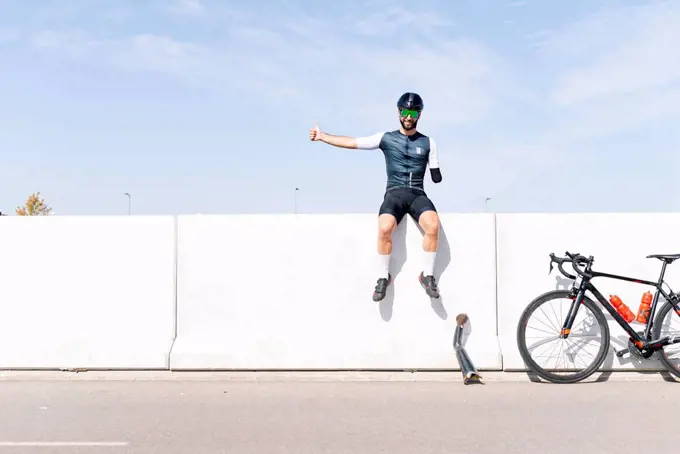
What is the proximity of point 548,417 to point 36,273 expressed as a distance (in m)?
5.43

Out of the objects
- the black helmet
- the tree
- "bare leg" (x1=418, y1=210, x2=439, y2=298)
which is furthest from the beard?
the tree

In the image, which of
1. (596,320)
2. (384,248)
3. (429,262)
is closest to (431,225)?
(429,262)

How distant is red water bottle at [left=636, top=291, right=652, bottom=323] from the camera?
7.80m

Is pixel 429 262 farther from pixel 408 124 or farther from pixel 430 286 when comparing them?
pixel 408 124

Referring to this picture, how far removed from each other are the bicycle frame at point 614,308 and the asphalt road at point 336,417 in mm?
448

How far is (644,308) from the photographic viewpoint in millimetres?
7820

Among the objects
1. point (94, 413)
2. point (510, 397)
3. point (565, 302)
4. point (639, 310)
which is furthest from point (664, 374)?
point (94, 413)

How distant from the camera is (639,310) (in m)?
7.84

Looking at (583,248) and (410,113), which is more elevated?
(410,113)

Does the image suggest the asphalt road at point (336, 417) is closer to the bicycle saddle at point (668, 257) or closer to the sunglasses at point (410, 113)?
the bicycle saddle at point (668, 257)

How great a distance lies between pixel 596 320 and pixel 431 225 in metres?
1.92

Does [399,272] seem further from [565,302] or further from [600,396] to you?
[600,396]

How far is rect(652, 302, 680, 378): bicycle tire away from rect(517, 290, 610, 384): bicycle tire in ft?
1.69

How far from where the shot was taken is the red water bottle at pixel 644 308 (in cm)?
780
